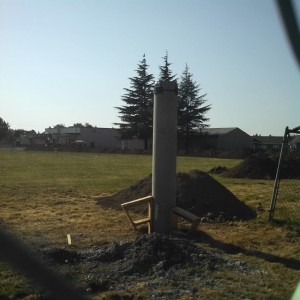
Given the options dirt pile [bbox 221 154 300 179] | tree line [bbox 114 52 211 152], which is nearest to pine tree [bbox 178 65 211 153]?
tree line [bbox 114 52 211 152]

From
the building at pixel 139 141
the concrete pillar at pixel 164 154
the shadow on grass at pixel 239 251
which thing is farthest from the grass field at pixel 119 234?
the building at pixel 139 141

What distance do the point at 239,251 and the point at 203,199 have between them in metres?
4.37

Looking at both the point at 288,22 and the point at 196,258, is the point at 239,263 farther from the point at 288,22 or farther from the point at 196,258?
the point at 288,22

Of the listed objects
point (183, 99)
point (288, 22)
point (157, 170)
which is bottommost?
point (157, 170)

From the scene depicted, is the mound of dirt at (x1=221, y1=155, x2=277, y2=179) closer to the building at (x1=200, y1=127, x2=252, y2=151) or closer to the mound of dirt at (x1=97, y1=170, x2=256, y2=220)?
the mound of dirt at (x1=97, y1=170, x2=256, y2=220)


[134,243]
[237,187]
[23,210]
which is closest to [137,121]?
[237,187]

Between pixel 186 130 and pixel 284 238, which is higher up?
pixel 186 130

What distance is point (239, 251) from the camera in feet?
26.6

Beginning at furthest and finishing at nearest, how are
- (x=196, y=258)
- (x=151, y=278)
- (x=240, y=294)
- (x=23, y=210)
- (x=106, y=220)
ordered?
(x=23, y=210) < (x=106, y=220) < (x=196, y=258) < (x=151, y=278) < (x=240, y=294)

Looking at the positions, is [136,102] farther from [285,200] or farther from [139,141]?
[285,200]

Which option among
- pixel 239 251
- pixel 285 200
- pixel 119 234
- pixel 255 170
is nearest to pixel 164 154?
pixel 119 234

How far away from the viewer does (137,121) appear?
7900cm

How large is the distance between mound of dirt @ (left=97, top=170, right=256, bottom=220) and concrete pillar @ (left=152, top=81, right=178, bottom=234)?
2497mm

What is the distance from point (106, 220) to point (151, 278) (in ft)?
17.3
